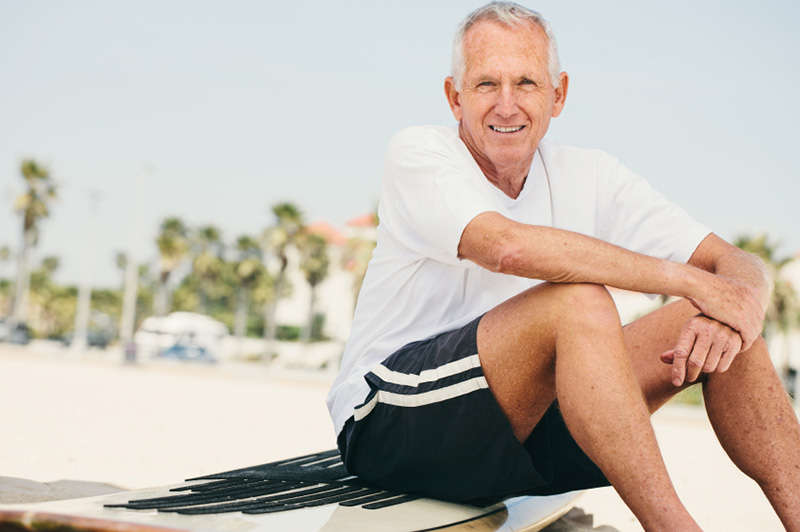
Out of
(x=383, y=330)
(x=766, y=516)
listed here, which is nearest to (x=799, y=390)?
(x=766, y=516)

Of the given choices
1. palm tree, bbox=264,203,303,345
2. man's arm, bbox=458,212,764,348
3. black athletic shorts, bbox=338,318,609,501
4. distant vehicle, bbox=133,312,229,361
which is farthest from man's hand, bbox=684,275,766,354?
palm tree, bbox=264,203,303,345

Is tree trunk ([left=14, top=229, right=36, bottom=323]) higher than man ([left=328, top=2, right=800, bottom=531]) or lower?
lower

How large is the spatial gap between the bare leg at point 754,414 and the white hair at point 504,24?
2.62 feet

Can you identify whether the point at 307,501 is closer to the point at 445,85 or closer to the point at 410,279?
the point at 410,279

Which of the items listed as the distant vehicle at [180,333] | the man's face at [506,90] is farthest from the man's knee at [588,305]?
the distant vehicle at [180,333]

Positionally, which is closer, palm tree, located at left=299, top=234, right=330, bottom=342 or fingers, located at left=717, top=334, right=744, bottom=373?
fingers, located at left=717, top=334, right=744, bottom=373

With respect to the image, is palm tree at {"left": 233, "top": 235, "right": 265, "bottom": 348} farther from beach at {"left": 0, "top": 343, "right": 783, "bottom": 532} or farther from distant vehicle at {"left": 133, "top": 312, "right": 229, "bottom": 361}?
beach at {"left": 0, "top": 343, "right": 783, "bottom": 532}

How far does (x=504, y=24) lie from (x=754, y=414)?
4.11 ft

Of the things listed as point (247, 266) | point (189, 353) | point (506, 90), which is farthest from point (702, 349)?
point (247, 266)

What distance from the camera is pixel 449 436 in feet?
6.10

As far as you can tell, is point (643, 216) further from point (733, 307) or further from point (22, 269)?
point (22, 269)

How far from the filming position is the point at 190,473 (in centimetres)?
471

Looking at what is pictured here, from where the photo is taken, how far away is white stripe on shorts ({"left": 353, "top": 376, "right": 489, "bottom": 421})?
1797 mm

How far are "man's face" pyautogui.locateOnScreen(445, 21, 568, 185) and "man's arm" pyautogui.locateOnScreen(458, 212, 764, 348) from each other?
0.38 meters
